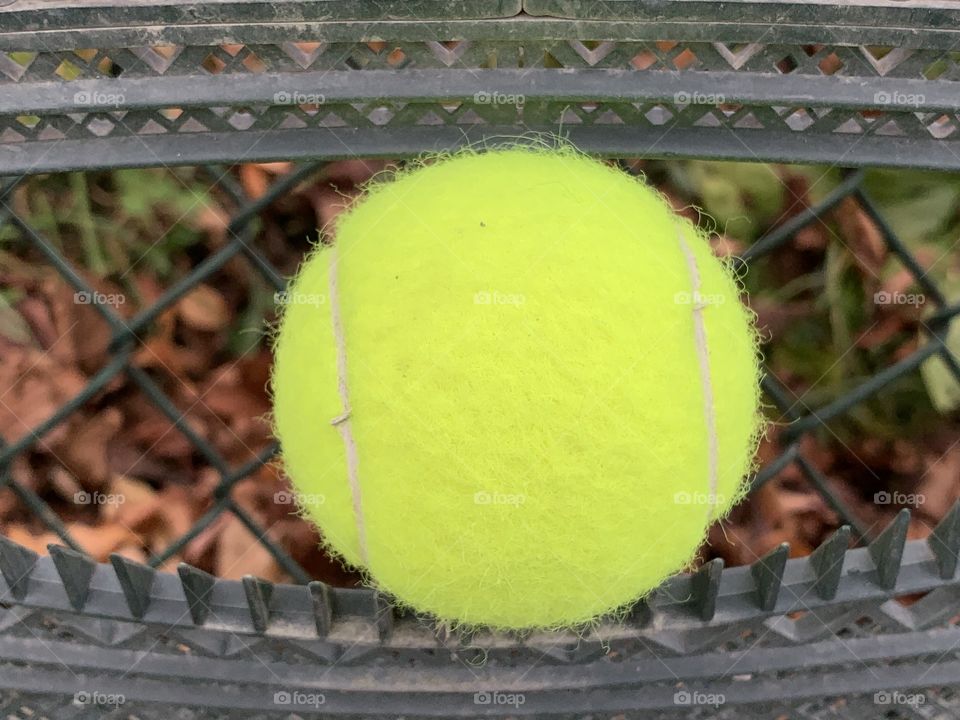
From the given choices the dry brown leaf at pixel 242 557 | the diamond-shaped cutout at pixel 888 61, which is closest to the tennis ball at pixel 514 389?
the diamond-shaped cutout at pixel 888 61

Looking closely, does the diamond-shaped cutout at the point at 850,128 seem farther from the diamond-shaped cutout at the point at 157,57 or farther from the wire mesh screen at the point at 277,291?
the diamond-shaped cutout at the point at 157,57

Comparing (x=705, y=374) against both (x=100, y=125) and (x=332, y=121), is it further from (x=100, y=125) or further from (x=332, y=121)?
(x=100, y=125)

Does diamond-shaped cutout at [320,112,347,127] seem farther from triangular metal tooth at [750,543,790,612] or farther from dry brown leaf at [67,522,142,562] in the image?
dry brown leaf at [67,522,142,562]

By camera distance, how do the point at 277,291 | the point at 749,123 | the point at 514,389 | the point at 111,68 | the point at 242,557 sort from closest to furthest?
1. the point at 514,389
2. the point at 749,123
3. the point at 111,68
4. the point at 277,291
5. the point at 242,557

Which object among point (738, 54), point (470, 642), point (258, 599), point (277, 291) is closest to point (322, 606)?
point (258, 599)

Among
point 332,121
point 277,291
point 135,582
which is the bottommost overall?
point 135,582

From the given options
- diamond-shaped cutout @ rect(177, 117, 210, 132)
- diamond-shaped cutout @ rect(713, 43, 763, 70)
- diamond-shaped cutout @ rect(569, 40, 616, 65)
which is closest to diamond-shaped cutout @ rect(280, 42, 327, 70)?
diamond-shaped cutout @ rect(177, 117, 210, 132)

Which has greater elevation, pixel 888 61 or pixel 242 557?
pixel 888 61
